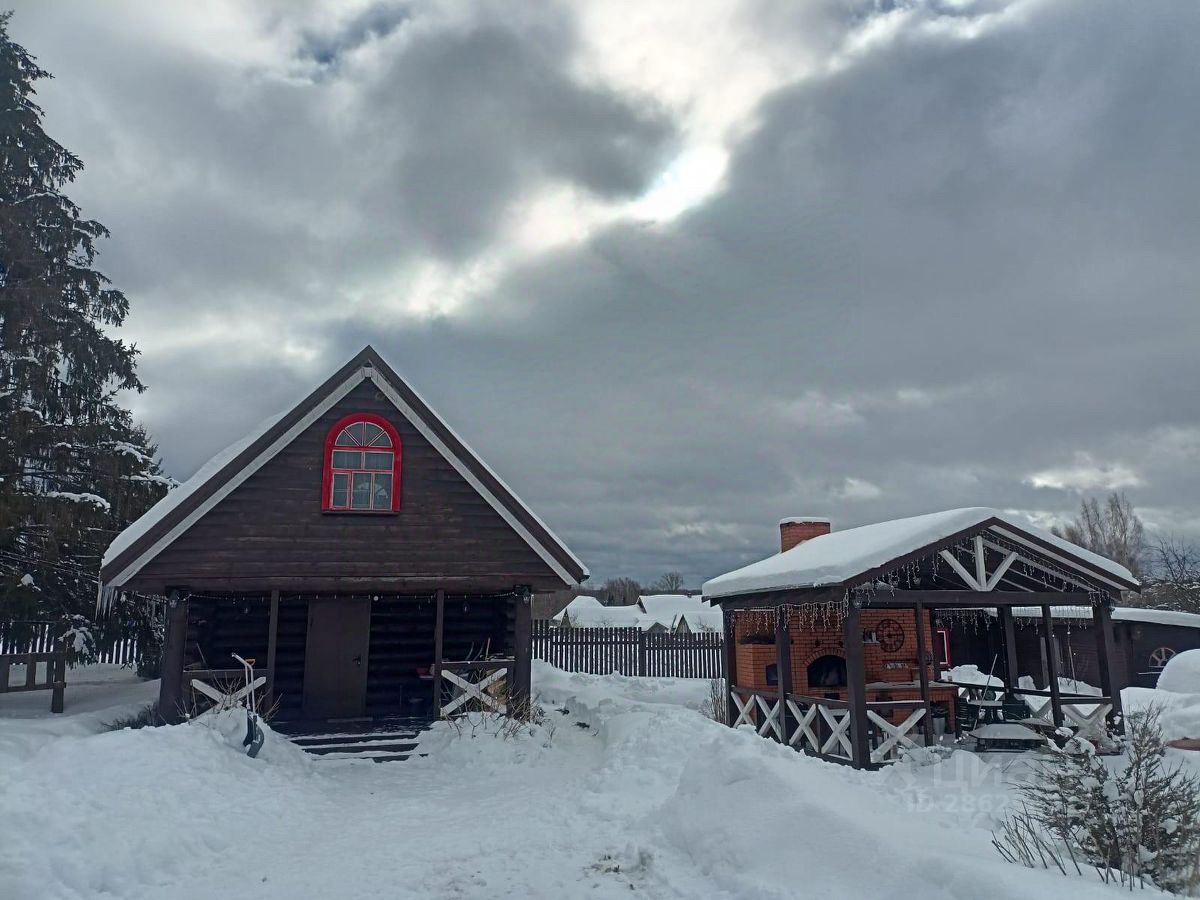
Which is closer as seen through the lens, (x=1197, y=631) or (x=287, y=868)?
(x=287, y=868)

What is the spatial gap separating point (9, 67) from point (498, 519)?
1386 centimetres

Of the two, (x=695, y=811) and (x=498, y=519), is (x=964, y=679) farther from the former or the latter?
(x=695, y=811)

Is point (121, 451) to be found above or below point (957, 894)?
above

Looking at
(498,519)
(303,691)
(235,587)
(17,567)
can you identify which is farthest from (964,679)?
(17,567)

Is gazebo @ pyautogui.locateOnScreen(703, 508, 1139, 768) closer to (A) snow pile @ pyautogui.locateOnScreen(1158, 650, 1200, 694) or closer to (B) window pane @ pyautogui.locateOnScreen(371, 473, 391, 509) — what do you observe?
(A) snow pile @ pyautogui.locateOnScreen(1158, 650, 1200, 694)

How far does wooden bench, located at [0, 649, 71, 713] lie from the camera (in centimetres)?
1503

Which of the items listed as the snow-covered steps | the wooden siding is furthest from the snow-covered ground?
the wooden siding

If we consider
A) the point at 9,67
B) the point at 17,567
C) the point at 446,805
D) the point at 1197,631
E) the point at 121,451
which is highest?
the point at 9,67

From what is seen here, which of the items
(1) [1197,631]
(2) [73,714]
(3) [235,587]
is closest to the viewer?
(3) [235,587]

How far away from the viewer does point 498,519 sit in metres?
15.5

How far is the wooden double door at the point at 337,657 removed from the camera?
16.2 m

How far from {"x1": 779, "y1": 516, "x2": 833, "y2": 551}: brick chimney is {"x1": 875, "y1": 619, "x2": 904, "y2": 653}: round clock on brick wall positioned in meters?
3.06

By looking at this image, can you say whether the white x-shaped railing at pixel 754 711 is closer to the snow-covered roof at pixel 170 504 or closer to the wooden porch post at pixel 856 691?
the wooden porch post at pixel 856 691

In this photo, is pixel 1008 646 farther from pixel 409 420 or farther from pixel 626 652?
pixel 409 420
